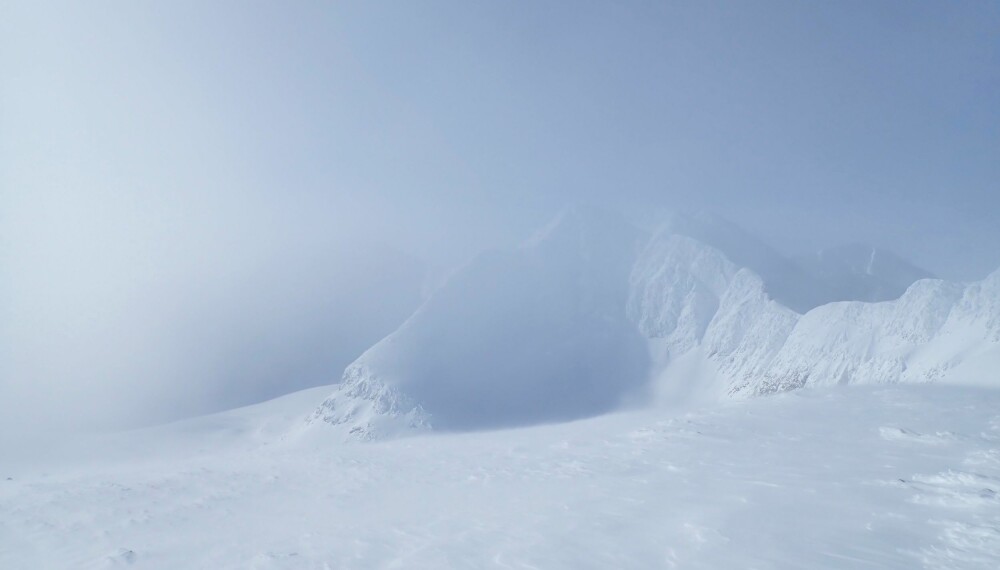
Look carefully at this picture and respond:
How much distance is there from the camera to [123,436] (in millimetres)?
78625

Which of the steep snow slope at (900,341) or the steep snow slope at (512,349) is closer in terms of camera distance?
the steep snow slope at (900,341)

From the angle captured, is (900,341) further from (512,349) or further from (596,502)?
(512,349)

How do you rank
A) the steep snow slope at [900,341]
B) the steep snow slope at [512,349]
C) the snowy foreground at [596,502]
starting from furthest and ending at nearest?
the steep snow slope at [512,349]
the steep snow slope at [900,341]
the snowy foreground at [596,502]

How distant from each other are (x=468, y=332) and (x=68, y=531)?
83.9 metres

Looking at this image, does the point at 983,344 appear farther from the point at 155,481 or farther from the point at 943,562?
the point at 155,481

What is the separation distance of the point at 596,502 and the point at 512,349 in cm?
8539

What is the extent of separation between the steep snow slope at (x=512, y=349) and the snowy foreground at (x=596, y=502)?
176ft

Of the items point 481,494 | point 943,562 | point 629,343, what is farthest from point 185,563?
point 629,343

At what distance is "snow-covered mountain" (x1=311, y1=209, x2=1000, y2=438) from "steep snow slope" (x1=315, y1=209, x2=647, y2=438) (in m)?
0.30

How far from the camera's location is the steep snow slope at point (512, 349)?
8188 cm

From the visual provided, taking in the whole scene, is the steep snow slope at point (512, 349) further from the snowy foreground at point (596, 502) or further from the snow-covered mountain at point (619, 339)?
the snowy foreground at point (596, 502)

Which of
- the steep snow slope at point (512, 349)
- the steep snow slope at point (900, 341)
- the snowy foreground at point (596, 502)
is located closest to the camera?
the snowy foreground at point (596, 502)

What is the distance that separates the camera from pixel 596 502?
15.2 meters

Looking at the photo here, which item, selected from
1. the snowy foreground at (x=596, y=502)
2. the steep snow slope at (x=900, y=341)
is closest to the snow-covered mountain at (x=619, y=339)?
the steep snow slope at (x=900, y=341)
